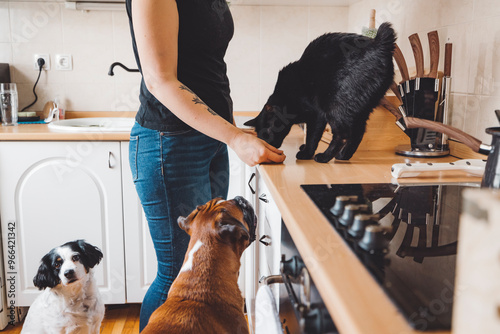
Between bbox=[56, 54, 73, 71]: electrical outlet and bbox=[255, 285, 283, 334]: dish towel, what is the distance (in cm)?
191

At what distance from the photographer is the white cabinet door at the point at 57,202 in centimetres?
189

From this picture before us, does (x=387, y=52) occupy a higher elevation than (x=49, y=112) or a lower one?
higher

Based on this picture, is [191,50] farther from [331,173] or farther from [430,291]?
[430,291]

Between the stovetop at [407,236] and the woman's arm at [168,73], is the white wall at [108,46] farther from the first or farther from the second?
the stovetop at [407,236]

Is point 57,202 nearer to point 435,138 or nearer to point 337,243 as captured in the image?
point 435,138

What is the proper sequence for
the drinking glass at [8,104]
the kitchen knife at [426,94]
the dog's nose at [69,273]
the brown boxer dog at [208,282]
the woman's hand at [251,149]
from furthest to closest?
1. the drinking glass at [8,104]
2. the dog's nose at [69,273]
3. the kitchen knife at [426,94]
4. the woman's hand at [251,149]
5. the brown boxer dog at [208,282]

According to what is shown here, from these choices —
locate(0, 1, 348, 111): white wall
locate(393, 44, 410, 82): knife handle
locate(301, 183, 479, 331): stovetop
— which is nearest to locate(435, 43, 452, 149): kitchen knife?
locate(393, 44, 410, 82): knife handle

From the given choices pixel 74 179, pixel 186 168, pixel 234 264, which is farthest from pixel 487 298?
pixel 74 179

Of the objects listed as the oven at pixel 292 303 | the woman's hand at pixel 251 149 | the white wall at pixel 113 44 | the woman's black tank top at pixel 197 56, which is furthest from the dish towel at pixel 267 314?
the white wall at pixel 113 44

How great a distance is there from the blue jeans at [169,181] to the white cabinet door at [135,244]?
797mm

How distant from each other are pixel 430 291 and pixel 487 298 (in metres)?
0.17

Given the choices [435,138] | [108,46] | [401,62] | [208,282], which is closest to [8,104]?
[108,46]

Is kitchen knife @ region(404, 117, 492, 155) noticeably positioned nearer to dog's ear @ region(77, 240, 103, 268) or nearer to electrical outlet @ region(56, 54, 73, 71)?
dog's ear @ region(77, 240, 103, 268)

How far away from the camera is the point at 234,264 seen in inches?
38.5
